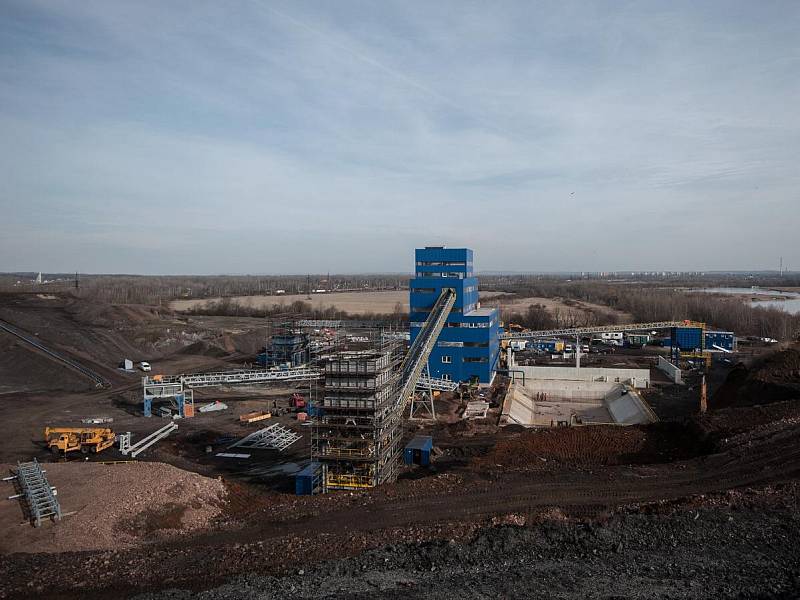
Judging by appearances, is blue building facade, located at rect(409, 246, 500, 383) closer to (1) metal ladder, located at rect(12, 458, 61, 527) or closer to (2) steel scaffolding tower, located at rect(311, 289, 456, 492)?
(2) steel scaffolding tower, located at rect(311, 289, 456, 492)

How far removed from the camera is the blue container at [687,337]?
44156 millimetres

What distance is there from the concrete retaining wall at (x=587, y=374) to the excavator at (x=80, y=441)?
1061 inches

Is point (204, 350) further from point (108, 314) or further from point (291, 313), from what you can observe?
point (291, 313)

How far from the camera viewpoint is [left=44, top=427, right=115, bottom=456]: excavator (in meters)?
21.8

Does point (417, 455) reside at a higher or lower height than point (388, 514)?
lower

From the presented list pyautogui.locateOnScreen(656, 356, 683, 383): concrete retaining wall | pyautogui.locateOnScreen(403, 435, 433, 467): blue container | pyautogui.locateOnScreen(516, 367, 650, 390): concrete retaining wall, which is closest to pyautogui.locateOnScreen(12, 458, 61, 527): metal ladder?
pyautogui.locateOnScreen(403, 435, 433, 467): blue container

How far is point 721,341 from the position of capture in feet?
163

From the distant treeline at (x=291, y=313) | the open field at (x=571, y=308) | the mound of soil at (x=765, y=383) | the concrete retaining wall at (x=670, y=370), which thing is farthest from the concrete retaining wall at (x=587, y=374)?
the distant treeline at (x=291, y=313)

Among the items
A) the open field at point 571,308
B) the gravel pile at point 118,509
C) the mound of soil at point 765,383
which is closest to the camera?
the gravel pile at point 118,509

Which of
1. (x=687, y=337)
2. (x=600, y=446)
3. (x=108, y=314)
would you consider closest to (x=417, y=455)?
(x=600, y=446)

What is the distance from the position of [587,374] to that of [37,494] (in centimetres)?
3366

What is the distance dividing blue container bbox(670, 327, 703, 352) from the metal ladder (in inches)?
1659

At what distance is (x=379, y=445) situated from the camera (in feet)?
56.5

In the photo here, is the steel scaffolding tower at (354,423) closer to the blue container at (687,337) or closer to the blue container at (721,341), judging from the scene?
the blue container at (687,337)
